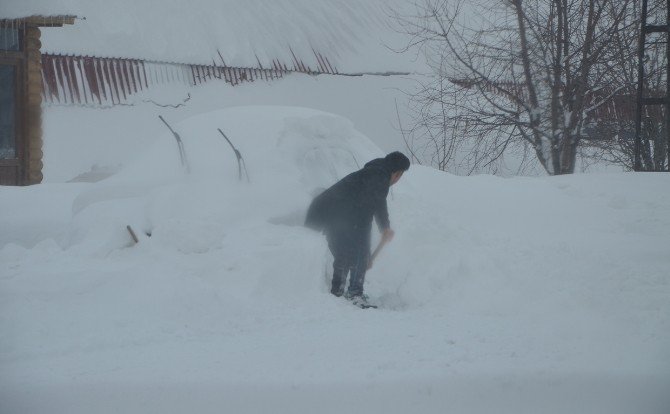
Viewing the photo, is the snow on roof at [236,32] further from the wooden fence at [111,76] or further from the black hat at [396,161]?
the black hat at [396,161]

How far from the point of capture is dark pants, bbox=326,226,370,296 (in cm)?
576

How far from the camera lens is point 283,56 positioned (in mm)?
14305

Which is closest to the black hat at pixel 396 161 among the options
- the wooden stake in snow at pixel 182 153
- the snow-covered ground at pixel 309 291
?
the snow-covered ground at pixel 309 291

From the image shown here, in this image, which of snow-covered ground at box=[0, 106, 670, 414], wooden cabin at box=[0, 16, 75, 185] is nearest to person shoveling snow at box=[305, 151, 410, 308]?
snow-covered ground at box=[0, 106, 670, 414]

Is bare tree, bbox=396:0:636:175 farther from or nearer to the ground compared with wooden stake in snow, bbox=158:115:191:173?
farther from the ground

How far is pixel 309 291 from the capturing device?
18.2ft

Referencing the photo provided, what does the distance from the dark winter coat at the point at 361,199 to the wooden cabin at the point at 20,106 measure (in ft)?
19.2

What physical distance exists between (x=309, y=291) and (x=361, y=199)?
81 centimetres

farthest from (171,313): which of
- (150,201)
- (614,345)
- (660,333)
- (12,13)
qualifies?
(12,13)

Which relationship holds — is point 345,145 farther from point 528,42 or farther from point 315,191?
point 528,42

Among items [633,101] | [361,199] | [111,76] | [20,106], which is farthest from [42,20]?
[633,101]

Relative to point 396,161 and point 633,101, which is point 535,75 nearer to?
point 633,101

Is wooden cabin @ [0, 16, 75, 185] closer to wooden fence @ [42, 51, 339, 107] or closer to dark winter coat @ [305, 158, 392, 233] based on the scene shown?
wooden fence @ [42, 51, 339, 107]

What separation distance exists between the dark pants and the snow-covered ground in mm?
141
